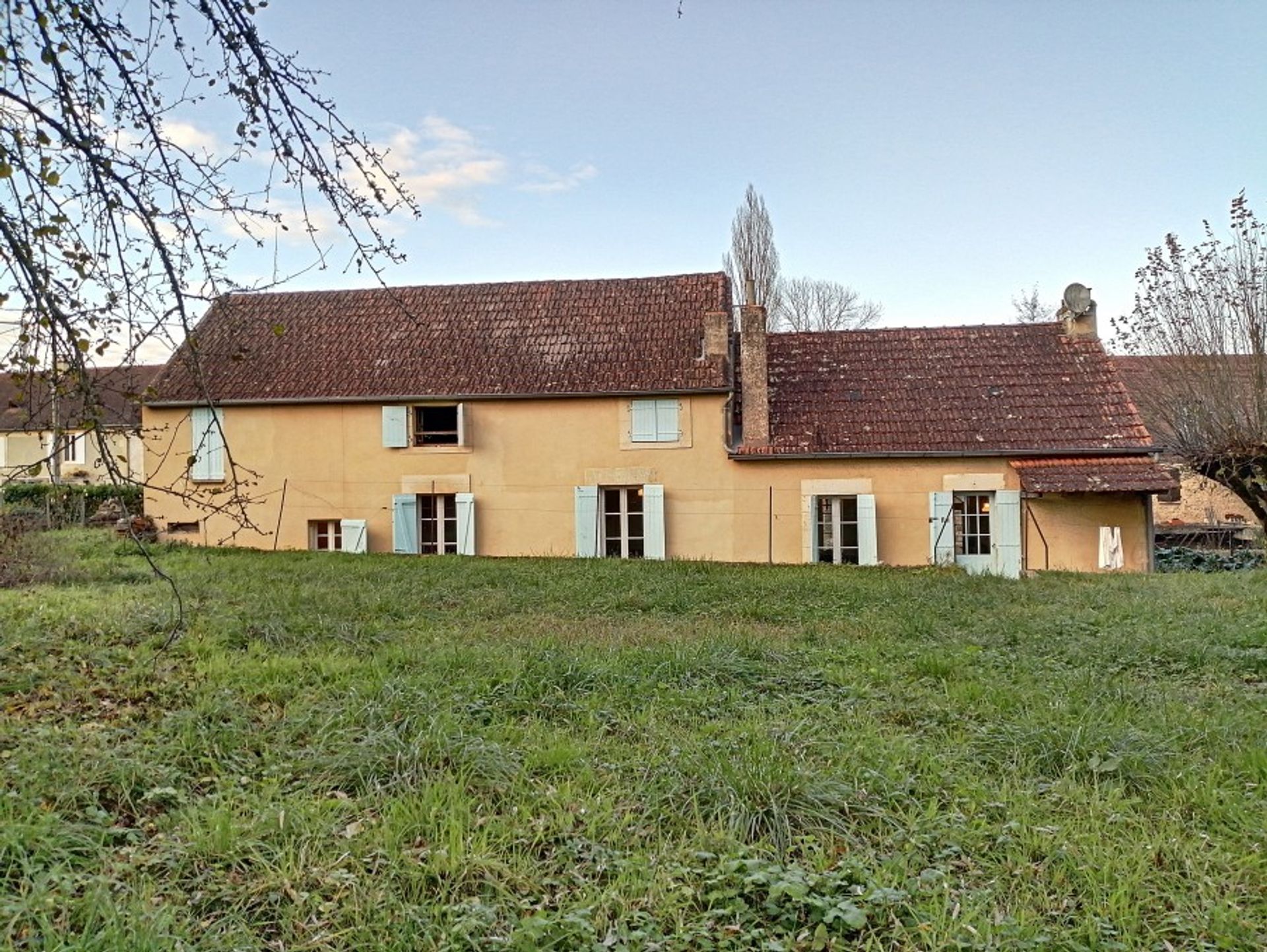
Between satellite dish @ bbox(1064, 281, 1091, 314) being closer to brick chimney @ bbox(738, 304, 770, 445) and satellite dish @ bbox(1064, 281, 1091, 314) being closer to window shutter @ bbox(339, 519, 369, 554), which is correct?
brick chimney @ bbox(738, 304, 770, 445)

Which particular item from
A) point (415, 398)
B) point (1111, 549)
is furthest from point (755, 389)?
point (1111, 549)

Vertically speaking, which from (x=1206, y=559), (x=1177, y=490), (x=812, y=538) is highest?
(x=1177, y=490)

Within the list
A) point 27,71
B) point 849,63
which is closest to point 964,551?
point 849,63

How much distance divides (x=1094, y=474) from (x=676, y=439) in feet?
23.3

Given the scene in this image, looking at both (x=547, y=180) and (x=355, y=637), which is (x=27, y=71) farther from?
(x=547, y=180)

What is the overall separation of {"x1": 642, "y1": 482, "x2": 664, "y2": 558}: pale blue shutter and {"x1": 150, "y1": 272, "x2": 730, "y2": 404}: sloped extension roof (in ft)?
6.12

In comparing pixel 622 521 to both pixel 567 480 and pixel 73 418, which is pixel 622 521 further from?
pixel 73 418

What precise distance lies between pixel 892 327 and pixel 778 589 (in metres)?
9.65

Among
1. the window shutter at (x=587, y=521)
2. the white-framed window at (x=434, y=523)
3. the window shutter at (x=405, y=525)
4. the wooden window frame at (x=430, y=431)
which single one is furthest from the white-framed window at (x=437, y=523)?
the window shutter at (x=587, y=521)

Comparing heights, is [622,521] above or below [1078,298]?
below

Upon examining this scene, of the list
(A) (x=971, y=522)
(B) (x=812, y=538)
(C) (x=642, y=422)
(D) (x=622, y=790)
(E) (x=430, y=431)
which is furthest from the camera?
(E) (x=430, y=431)

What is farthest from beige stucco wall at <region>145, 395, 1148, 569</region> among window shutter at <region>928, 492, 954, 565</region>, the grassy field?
the grassy field

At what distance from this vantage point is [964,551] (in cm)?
1457

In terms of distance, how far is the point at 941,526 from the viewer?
47.4 ft
